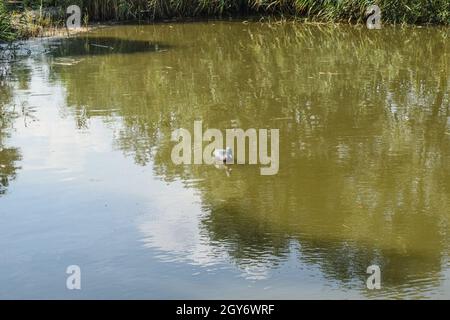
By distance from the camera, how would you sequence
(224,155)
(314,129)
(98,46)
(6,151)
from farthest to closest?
(98,46) < (314,129) < (6,151) < (224,155)

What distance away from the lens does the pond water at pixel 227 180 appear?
23.3 feet

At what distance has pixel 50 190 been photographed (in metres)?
9.17

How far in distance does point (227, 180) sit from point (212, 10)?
1274 centimetres

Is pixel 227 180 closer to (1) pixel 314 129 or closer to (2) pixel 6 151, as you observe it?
(1) pixel 314 129

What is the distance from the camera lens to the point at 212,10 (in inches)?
843

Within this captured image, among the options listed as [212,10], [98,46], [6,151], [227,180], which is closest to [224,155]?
[227,180]

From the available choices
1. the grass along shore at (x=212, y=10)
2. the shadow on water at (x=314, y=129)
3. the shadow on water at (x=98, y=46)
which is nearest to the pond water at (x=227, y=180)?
the shadow on water at (x=314, y=129)

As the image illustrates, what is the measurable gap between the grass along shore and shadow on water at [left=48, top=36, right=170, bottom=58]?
1.06 metres

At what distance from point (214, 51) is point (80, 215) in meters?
9.18

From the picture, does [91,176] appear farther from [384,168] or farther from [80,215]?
[384,168]

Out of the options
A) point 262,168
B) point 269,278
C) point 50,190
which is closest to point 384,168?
point 262,168

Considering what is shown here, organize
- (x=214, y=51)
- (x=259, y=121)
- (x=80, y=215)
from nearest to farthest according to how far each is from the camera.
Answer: (x=80, y=215) < (x=259, y=121) < (x=214, y=51)

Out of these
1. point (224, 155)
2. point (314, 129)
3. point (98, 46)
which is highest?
point (98, 46)

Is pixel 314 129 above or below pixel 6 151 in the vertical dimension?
above
